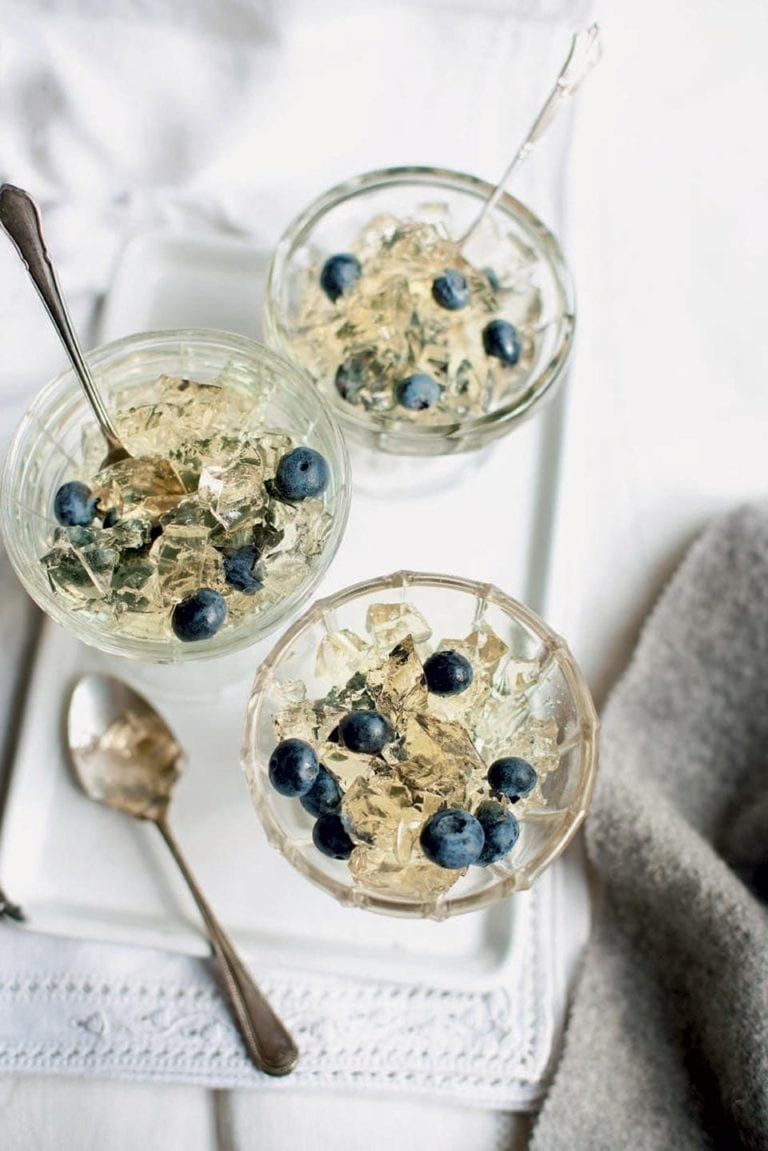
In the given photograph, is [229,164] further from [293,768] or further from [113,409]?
[293,768]

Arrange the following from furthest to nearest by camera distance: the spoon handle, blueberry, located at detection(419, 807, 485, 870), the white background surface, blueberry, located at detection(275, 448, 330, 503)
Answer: the white background surface
the spoon handle
blueberry, located at detection(275, 448, 330, 503)
blueberry, located at detection(419, 807, 485, 870)

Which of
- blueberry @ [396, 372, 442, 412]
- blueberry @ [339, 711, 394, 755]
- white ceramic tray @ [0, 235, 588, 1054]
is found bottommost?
white ceramic tray @ [0, 235, 588, 1054]

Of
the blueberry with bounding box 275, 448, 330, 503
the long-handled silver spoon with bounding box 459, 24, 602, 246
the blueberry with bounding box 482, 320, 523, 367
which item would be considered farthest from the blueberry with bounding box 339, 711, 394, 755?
the long-handled silver spoon with bounding box 459, 24, 602, 246

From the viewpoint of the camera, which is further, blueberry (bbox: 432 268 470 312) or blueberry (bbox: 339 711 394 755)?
blueberry (bbox: 432 268 470 312)

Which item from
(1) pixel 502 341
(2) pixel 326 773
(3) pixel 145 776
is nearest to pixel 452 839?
(2) pixel 326 773

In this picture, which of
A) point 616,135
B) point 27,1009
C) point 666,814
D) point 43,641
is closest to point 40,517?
point 43,641

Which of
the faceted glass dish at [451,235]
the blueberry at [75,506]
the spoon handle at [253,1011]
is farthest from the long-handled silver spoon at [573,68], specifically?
the spoon handle at [253,1011]

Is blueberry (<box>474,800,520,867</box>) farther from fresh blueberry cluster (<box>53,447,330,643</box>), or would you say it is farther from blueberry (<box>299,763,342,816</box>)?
fresh blueberry cluster (<box>53,447,330,643</box>)

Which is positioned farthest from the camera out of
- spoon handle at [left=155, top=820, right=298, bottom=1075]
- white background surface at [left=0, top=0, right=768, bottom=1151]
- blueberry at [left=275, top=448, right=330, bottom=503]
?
white background surface at [left=0, top=0, right=768, bottom=1151]

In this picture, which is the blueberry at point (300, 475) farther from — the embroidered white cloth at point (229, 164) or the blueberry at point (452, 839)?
the embroidered white cloth at point (229, 164)
